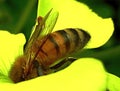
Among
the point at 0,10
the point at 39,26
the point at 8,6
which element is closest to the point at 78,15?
the point at 39,26

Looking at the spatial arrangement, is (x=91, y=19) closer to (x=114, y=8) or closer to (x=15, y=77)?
(x=15, y=77)

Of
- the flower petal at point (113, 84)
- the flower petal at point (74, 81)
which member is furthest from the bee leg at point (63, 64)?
the flower petal at point (74, 81)

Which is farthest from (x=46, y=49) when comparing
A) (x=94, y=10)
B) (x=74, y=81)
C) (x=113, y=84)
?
(x=94, y=10)

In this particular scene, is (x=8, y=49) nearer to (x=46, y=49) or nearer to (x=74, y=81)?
(x=46, y=49)

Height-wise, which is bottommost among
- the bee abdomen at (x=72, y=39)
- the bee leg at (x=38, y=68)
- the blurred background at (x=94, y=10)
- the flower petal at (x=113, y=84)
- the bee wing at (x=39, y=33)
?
the blurred background at (x=94, y=10)

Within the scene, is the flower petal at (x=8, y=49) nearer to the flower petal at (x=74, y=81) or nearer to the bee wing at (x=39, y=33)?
the bee wing at (x=39, y=33)

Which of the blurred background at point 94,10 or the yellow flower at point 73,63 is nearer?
the yellow flower at point 73,63

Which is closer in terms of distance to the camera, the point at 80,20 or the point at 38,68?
the point at 38,68
